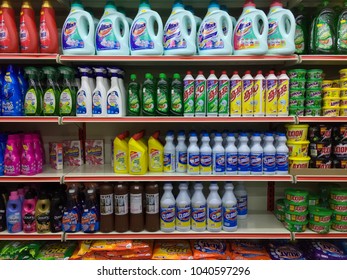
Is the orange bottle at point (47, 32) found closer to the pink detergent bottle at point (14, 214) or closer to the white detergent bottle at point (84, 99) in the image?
the white detergent bottle at point (84, 99)

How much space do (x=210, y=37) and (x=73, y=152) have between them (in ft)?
5.15

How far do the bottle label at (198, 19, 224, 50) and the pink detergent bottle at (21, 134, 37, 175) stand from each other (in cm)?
158

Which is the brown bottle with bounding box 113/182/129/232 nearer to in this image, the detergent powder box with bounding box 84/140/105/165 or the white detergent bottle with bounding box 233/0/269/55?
the detergent powder box with bounding box 84/140/105/165

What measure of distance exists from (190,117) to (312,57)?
1.05 m

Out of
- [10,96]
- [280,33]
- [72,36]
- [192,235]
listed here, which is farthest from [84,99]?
[280,33]

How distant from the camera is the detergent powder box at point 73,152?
2.53 metres

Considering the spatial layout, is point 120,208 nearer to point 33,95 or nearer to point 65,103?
point 65,103

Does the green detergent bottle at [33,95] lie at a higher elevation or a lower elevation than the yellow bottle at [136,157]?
higher

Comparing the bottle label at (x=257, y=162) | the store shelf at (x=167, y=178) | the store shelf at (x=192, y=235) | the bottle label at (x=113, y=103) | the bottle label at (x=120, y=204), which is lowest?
the store shelf at (x=192, y=235)

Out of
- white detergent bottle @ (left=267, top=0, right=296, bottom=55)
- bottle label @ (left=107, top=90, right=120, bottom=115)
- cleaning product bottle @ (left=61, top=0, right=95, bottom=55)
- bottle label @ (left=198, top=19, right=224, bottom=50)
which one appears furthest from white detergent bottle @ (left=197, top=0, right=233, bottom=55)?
cleaning product bottle @ (left=61, top=0, right=95, bottom=55)

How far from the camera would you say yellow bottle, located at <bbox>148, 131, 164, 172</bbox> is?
2.23 m

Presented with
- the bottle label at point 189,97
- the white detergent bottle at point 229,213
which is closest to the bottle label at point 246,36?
the bottle label at point 189,97

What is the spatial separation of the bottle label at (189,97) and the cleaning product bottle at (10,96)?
1330 mm

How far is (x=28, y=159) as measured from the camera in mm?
2193
